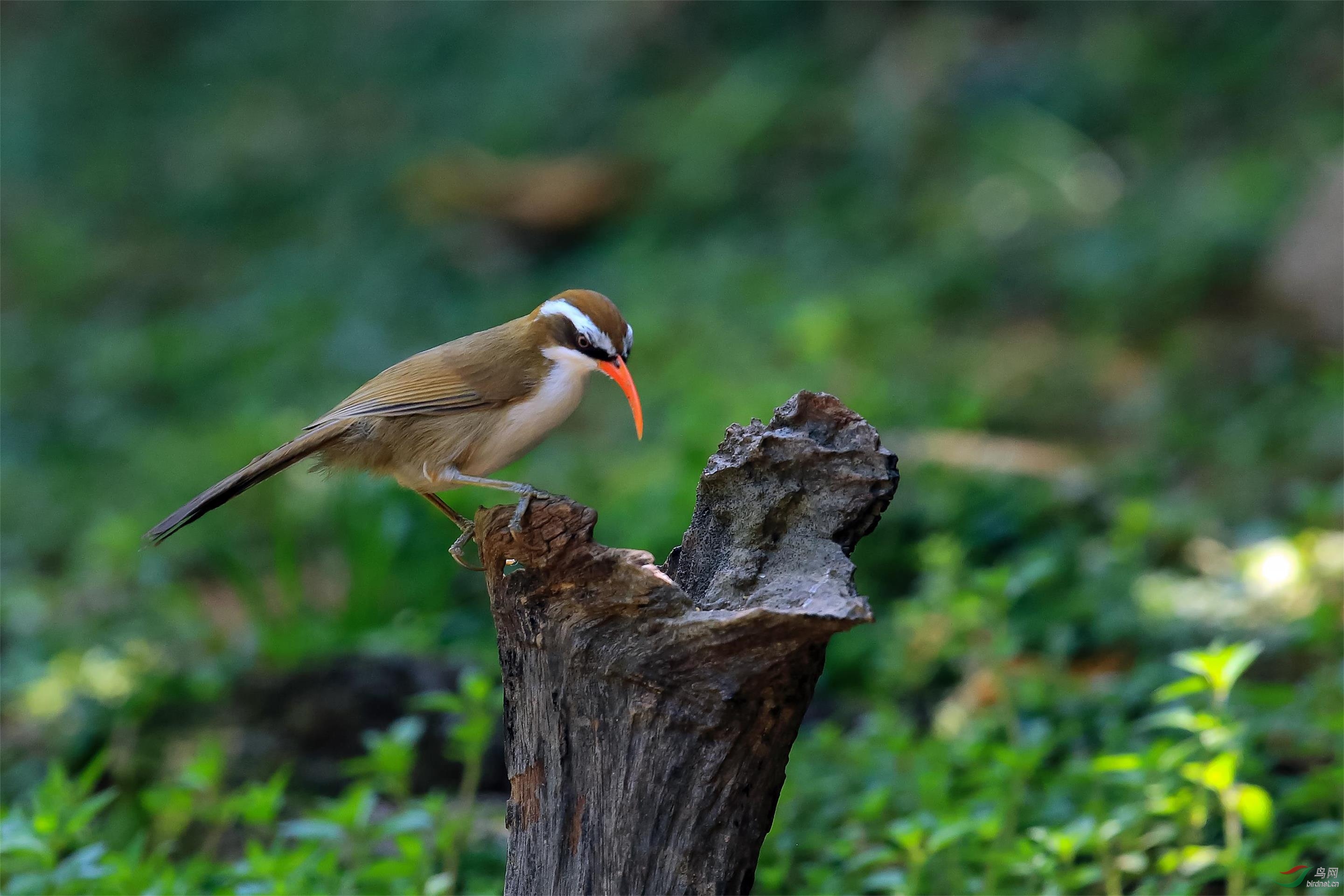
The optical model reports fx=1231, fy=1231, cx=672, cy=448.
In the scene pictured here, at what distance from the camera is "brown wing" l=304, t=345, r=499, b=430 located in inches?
144

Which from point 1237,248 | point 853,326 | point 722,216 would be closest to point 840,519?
point 853,326

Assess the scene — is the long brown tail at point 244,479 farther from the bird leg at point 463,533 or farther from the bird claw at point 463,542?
the bird claw at point 463,542

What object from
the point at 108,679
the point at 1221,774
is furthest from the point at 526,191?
the point at 1221,774

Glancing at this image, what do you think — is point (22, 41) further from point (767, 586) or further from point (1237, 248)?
point (767, 586)

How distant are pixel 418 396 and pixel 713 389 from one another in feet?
15.4

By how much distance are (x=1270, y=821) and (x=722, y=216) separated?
909 centimetres

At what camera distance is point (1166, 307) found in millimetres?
8898

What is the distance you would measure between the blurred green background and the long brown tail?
95cm

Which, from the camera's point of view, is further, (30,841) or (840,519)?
(30,841)

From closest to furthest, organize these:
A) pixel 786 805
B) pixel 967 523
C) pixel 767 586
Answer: pixel 767 586 < pixel 786 805 < pixel 967 523

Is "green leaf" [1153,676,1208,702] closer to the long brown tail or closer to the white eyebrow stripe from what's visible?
the white eyebrow stripe

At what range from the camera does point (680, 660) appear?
103 inches

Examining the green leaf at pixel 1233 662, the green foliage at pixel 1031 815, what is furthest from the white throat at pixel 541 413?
the green leaf at pixel 1233 662

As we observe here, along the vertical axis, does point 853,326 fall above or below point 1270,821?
above
